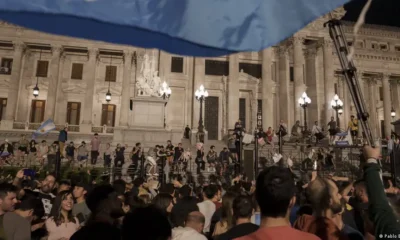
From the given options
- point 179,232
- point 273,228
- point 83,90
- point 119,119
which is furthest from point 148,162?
point 83,90

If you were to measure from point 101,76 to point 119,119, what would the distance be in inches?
241

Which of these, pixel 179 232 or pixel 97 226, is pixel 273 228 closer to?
pixel 97 226

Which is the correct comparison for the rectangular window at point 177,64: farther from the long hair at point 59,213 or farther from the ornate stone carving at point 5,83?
the long hair at point 59,213

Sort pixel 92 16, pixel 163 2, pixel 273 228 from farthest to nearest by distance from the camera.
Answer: pixel 163 2
pixel 92 16
pixel 273 228

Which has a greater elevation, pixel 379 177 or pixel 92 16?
pixel 92 16

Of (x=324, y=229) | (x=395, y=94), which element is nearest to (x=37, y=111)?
(x=324, y=229)

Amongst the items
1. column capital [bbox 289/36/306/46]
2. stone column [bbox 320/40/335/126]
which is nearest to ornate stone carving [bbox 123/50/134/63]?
column capital [bbox 289/36/306/46]

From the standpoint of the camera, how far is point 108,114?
37.3 meters

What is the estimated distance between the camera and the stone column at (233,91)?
3444 centimetres

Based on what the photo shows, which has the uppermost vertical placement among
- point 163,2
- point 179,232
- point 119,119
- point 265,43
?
point 119,119

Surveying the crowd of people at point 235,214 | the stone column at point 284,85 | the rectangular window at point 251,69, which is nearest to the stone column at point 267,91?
the stone column at point 284,85

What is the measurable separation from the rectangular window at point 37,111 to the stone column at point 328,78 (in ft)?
96.7

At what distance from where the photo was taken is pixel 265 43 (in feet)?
10.2

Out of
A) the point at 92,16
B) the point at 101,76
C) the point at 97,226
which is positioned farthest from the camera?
the point at 101,76
